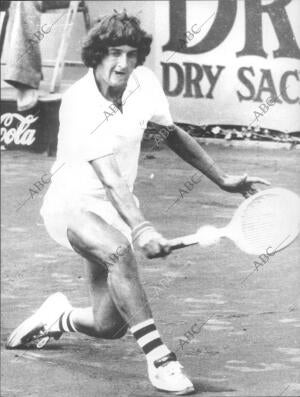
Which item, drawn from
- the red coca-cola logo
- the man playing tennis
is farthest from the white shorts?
the red coca-cola logo

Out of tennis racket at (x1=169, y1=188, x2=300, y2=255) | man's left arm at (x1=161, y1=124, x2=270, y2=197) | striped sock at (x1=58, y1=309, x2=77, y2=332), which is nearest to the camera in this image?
tennis racket at (x1=169, y1=188, x2=300, y2=255)

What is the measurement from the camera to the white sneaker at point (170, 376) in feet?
19.0

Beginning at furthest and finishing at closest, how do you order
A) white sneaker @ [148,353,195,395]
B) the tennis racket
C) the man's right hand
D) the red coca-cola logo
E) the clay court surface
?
1. the red coca-cola logo
2. the clay court surface
3. white sneaker @ [148,353,195,395]
4. the tennis racket
5. the man's right hand

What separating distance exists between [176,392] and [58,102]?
2.28 m

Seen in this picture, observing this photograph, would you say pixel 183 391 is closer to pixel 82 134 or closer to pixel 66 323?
pixel 66 323

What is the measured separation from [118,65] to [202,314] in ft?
4.79

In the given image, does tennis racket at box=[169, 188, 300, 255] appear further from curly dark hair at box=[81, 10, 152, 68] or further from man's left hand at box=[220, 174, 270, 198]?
curly dark hair at box=[81, 10, 152, 68]

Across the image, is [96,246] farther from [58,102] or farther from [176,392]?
[58,102]

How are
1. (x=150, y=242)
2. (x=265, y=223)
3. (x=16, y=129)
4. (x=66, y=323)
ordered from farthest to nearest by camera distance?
(x=16, y=129) < (x=66, y=323) < (x=265, y=223) < (x=150, y=242)

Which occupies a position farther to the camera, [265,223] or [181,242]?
[265,223]

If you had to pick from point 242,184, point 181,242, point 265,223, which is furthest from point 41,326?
point 181,242

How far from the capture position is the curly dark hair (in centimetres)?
581

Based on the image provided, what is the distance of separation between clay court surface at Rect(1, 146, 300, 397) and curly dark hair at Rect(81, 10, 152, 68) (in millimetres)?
574

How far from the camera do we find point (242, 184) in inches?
232
